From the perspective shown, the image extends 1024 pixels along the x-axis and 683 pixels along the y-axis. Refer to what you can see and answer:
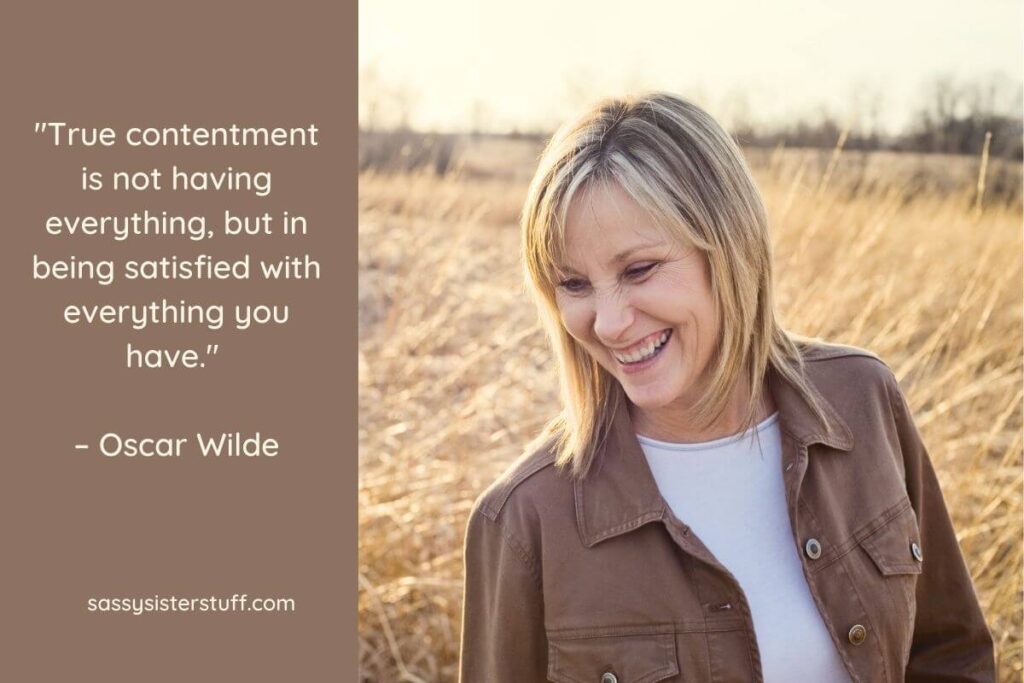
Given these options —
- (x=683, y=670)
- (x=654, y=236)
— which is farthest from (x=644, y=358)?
(x=683, y=670)

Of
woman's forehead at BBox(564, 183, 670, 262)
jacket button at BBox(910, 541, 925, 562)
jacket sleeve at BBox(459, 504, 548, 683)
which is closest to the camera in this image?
woman's forehead at BBox(564, 183, 670, 262)

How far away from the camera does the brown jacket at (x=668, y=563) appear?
1827 millimetres

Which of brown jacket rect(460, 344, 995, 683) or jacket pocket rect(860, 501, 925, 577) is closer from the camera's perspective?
brown jacket rect(460, 344, 995, 683)

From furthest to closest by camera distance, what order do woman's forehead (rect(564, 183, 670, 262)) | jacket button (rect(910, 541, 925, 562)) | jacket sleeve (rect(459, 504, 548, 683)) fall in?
jacket button (rect(910, 541, 925, 562)) → jacket sleeve (rect(459, 504, 548, 683)) → woman's forehead (rect(564, 183, 670, 262))

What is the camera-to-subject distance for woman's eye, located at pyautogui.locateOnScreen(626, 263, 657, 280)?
69.9 inches

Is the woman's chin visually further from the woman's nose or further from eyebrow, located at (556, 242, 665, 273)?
eyebrow, located at (556, 242, 665, 273)

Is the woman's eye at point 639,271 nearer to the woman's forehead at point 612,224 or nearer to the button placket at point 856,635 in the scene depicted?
the woman's forehead at point 612,224

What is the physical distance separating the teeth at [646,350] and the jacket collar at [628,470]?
17 centimetres

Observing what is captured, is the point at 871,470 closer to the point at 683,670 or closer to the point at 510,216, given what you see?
the point at 683,670

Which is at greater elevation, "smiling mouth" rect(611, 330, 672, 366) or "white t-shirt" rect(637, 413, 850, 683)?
"smiling mouth" rect(611, 330, 672, 366)

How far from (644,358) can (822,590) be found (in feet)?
1.66

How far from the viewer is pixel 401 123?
22.5 ft

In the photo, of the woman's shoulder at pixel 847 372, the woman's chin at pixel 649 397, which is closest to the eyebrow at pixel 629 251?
the woman's chin at pixel 649 397

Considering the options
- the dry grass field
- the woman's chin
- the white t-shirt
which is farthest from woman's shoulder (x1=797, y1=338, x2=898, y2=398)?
the dry grass field
